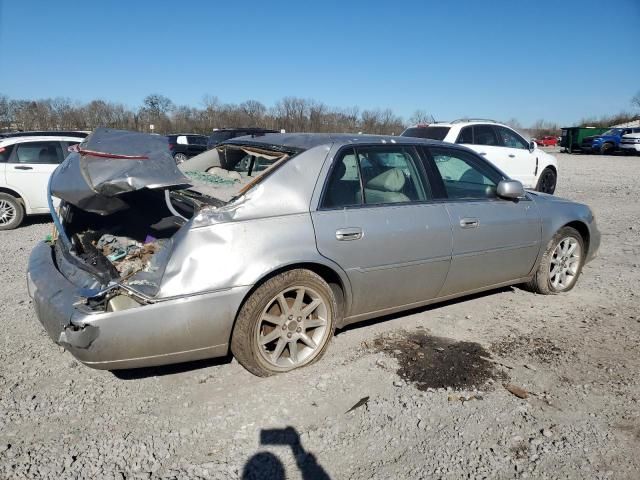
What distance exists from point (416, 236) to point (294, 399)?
4.76 ft

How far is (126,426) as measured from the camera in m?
2.73

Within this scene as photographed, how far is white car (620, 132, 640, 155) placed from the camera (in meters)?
28.5

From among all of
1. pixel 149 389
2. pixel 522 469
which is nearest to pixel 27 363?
pixel 149 389

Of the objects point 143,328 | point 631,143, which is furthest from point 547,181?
point 631,143

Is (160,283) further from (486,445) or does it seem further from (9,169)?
(9,169)

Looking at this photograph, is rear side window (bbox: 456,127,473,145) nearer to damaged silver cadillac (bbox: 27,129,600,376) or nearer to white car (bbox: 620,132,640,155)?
damaged silver cadillac (bbox: 27,129,600,376)

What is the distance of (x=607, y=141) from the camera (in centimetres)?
3094

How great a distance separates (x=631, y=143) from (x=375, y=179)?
31407 millimetres

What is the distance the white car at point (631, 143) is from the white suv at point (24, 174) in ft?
100

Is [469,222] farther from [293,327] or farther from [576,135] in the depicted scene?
[576,135]

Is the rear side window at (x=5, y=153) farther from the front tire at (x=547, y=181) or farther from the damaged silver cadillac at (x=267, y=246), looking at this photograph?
the front tire at (x=547, y=181)

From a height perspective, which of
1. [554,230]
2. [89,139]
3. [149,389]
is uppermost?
[89,139]

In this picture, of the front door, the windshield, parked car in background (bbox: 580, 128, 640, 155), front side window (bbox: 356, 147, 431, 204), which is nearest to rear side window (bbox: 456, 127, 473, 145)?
the windshield

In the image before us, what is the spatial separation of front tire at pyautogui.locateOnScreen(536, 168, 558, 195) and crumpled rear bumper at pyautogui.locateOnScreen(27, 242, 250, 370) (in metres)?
10.0
